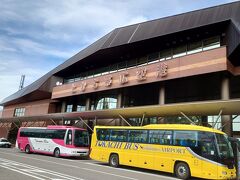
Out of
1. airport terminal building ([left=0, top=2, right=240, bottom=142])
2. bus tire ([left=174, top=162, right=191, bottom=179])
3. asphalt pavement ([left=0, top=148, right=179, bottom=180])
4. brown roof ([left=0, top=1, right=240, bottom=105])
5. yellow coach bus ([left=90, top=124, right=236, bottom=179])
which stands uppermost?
brown roof ([left=0, top=1, right=240, bottom=105])

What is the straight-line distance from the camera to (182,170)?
45.3 feet

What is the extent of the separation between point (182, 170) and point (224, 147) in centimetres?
244

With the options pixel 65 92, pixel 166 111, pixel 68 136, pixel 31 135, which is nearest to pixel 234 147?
pixel 166 111

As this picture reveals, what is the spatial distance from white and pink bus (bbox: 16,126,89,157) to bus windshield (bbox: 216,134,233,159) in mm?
13004

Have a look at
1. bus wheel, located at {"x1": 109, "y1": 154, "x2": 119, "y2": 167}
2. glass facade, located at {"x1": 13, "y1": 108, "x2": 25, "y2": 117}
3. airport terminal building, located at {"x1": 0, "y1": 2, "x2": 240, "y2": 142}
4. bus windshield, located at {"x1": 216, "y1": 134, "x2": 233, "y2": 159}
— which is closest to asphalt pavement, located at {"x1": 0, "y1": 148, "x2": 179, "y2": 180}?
bus wheel, located at {"x1": 109, "y1": 154, "x2": 119, "y2": 167}

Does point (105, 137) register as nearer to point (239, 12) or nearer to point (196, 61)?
point (196, 61)

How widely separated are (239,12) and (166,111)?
9.38 m

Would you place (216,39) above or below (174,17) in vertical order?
below

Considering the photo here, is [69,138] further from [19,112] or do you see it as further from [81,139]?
[19,112]

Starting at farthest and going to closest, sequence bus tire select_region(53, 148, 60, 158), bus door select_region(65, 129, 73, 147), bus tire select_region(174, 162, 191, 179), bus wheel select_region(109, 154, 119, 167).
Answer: bus tire select_region(53, 148, 60, 158) → bus door select_region(65, 129, 73, 147) → bus wheel select_region(109, 154, 119, 167) → bus tire select_region(174, 162, 191, 179)

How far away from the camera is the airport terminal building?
66.2ft

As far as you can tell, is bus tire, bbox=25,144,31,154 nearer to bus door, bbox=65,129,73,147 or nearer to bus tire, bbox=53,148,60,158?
bus tire, bbox=53,148,60,158

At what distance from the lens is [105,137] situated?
1903cm

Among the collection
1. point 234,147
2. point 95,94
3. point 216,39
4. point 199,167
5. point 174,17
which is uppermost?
point 174,17
